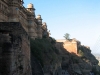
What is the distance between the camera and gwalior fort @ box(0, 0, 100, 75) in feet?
21.1

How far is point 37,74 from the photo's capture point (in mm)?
18703

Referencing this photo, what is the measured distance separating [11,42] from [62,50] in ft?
147

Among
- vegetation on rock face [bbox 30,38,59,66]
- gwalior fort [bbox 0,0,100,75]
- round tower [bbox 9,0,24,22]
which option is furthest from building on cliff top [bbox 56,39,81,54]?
round tower [bbox 9,0,24,22]

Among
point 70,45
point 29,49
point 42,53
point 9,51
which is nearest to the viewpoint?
point 9,51

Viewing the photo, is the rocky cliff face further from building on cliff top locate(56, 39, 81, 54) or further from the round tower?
building on cliff top locate(56, 39, 81, 54)

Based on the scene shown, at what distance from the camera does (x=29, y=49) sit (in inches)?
401

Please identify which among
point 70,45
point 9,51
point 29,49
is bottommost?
point 70,45

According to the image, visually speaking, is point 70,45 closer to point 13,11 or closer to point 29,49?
point 13,11

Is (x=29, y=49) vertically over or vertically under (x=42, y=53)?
over

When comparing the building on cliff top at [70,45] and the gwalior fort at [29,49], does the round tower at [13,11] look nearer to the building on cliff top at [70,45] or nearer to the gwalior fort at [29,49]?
the gwalior fort at [29,49]

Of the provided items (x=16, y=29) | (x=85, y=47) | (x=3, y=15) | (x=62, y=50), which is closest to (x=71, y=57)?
(x=62, y=50)

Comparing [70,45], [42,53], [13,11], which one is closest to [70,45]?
[70,45]

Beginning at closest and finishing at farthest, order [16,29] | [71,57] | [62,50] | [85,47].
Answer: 1. [16,29]
2. [71,57]
3. [62,50]
4. [85,47]

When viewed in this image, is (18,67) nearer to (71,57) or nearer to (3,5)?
(3,5)
